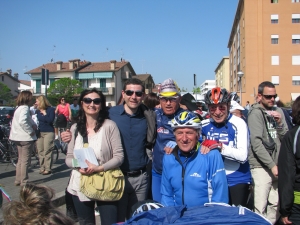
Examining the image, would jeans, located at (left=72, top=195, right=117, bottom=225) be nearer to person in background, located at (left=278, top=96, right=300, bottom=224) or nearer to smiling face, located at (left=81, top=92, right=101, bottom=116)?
smiling face, located at (left=81, top=92, right=101, bottom=116)

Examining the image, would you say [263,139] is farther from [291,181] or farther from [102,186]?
[102,186]

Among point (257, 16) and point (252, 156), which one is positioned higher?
point (257, 16)

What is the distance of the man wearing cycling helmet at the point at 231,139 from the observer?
335cm

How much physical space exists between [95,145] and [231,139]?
149 cm

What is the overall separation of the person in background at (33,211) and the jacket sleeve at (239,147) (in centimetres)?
193

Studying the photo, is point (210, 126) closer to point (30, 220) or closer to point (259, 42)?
point (30, 220)

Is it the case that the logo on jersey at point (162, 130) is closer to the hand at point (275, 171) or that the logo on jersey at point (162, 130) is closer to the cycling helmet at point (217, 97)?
the cycling helmet at point (217, 97)

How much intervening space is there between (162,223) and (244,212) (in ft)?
1.83

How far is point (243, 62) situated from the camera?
50.3m

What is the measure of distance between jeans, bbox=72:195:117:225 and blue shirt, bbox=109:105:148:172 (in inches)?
19.8

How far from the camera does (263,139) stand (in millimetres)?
4441

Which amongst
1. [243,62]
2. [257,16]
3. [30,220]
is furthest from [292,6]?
[30,220]

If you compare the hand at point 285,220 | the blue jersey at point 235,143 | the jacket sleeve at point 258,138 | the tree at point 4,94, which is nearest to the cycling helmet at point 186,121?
the blue jersey at point 235,143

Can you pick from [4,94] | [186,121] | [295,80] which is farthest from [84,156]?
[4,94]
